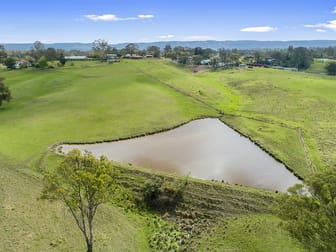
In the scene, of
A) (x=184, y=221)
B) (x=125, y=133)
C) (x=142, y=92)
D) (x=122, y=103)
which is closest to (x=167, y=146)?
(x=125, y=133)

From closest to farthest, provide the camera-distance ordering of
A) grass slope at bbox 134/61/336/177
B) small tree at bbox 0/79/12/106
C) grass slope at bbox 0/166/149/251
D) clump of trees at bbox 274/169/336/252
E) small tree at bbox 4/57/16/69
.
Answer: clump of trees at bbox 274/169/336/252
grass slope at bbox 0/166/149/251
grass slope at bbox 134/61/336/177
small tree at bbox 0/79/12/106
small tree at bbox 4/57/16/69

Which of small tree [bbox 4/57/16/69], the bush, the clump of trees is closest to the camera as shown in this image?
the clump of trees

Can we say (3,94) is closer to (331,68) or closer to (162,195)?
(162,195)

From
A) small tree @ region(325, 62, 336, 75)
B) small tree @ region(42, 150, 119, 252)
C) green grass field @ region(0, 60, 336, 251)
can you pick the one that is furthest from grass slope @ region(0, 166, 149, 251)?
small tree @ region(325, 62, 336, 75)

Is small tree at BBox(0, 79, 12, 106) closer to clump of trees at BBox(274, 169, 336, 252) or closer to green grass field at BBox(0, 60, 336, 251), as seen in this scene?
green grass field at BBox(0, 60, 336, 251)

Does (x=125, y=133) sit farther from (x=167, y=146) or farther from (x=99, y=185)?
(x=99, y=185)

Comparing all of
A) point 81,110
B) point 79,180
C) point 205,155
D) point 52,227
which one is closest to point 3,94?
point 81,110

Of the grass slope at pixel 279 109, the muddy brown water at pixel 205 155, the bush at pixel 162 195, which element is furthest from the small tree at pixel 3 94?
the bush at pixel 162 195
